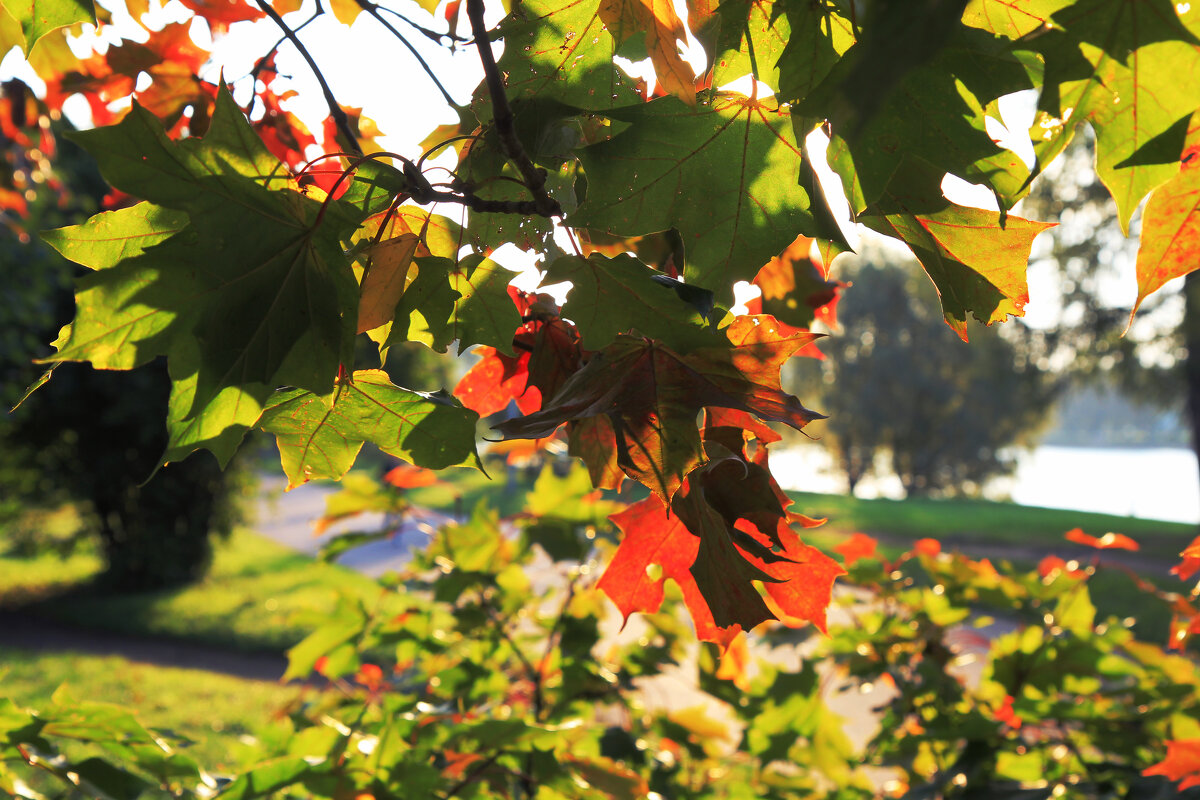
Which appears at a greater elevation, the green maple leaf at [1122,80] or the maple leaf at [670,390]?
the green maple leaf at [1122,80]

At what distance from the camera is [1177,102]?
51 centimetres

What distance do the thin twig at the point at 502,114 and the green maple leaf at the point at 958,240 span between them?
0.92 ft

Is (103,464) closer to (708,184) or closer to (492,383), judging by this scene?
(492,383)

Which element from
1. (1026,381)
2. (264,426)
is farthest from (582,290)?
(1026,381)

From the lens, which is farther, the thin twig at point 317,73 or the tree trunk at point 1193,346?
the tree trunk at point 1193,346

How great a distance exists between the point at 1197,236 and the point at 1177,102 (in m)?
0.15

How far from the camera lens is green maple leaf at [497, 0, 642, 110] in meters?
0.72

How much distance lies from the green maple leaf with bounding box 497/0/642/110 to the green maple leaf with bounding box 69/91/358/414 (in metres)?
0.23

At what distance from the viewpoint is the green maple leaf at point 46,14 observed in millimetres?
824

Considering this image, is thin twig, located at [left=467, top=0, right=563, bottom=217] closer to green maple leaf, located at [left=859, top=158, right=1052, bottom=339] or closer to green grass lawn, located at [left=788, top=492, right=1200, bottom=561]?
green maple leaf, located at [left=859, top=158, right=1052, bottom=339]

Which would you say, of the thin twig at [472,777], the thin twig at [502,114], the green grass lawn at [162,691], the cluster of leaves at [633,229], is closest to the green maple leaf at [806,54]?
the cluster of leaves at [633,229]

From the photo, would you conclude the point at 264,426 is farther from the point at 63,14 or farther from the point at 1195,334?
the point at 1195,334

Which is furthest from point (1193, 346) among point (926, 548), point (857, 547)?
point (857, 547)

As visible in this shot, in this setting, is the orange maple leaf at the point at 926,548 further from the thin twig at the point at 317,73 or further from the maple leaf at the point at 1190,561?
the thin twig at the point at 317,73
